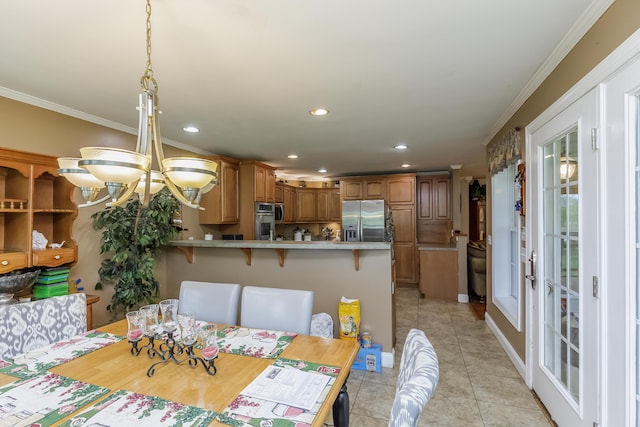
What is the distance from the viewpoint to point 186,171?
139 centimetres

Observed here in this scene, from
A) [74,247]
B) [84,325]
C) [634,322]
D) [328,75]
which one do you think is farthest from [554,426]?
[74,247]

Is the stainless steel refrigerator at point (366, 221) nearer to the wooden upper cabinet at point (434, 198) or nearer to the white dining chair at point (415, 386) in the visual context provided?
the wooden upper cabinet at point (434, 198)

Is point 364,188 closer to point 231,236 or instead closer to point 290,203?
point 290,203

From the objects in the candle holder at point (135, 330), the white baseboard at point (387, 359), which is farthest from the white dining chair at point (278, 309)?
the white baseboard at point (387, 359)

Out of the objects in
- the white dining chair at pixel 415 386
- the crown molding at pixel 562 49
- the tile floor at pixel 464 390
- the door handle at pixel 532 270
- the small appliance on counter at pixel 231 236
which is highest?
the crown molding at pixel 562 49

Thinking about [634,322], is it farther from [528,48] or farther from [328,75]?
[328,75]

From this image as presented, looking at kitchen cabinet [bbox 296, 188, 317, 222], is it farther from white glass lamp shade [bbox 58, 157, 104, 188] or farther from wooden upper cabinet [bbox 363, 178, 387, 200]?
white glass lamp shade [bbox 58, 157, 104, 188]

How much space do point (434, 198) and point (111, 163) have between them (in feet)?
20.5

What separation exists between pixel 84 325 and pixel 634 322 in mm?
2991

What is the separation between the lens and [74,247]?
2711 mm

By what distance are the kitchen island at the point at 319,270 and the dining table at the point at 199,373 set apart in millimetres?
1325

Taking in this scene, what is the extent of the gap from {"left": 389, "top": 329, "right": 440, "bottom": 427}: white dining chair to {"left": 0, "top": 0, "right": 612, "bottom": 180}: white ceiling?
151 centimetres

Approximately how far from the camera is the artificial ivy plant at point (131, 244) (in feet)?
9.37

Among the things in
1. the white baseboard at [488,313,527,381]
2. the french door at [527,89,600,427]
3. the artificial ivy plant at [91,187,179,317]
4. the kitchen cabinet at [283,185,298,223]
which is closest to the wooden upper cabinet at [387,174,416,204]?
the kitchen cabinet at [283,185,298,223]
